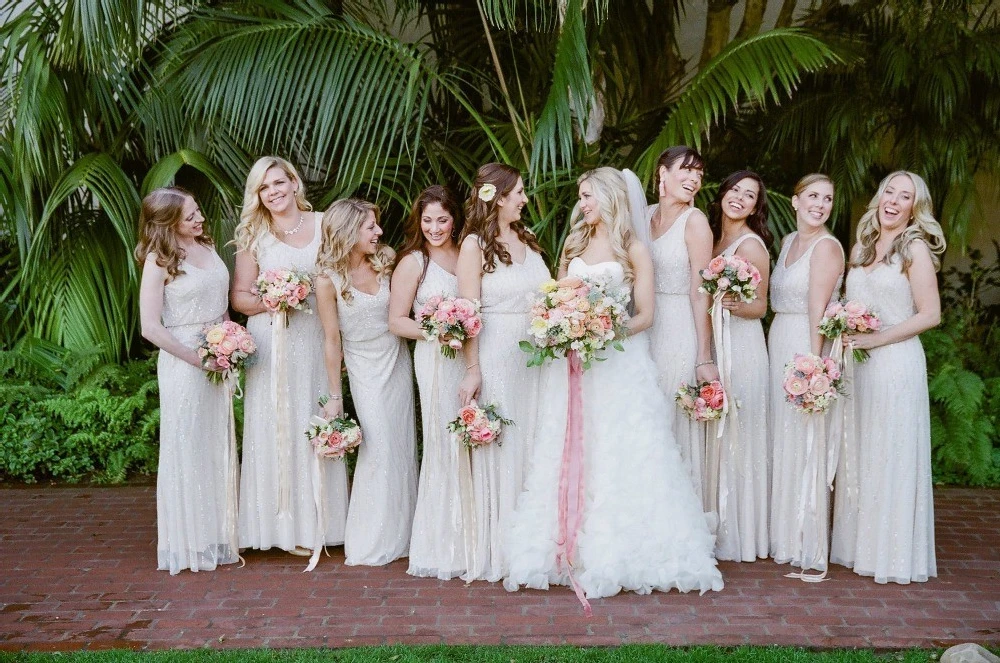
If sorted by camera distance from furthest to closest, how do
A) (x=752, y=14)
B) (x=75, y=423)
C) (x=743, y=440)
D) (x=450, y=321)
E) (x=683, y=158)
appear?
(x=752, y=14) → (x=75, y=423) → (x=743, y=440) → (x=683, y=158) → (x=450, y=321)

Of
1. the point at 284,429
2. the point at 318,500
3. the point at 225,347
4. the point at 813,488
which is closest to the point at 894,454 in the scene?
the point at 813,488

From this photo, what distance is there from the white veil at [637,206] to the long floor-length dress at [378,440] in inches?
58.3

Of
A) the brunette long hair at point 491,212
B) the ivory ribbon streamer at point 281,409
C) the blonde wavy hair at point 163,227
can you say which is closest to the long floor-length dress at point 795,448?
the brunette long hair at point 491,212

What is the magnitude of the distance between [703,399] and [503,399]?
3.68ft

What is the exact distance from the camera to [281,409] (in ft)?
18.6

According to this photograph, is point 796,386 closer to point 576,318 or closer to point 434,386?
point 576,318

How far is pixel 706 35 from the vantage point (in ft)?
30.5

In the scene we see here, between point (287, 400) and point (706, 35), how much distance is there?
5836mm

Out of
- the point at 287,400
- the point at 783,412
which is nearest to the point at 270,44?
the point at 287,400

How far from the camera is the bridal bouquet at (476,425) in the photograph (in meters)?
5.22

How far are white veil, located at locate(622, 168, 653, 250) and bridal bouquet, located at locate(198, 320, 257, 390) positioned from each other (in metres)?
2.25

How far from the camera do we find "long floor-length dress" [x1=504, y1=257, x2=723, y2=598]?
16.5ft

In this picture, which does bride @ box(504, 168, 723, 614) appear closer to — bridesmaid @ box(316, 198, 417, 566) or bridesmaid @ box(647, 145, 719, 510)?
bridesmaid @ box(647, 145, 719, 510)

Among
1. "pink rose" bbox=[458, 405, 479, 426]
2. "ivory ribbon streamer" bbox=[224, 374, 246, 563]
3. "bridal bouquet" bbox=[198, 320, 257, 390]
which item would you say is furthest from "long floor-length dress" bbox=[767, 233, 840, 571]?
"ivory ribbon streamer" bbox=[224, 374, 246, 563]
